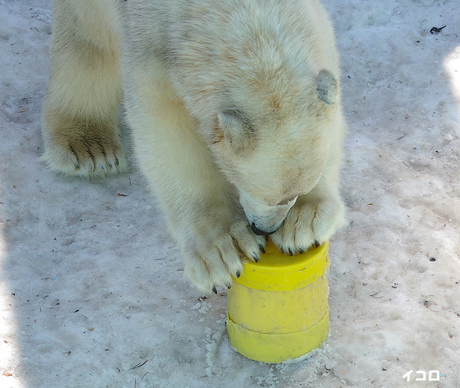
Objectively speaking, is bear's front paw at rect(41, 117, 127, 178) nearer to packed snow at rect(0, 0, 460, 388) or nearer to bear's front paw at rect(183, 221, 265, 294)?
packed snow at rect(0, 0, 460, 388)

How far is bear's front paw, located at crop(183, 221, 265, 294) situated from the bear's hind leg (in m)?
1.41

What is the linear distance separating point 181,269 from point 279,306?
779 millimetres

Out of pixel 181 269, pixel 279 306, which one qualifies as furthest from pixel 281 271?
pixel 181 269

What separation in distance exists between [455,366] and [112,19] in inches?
89.6

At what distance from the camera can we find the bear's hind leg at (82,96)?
133 inches

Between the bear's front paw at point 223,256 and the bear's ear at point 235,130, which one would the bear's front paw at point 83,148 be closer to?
the bear's front paw at point 223,256

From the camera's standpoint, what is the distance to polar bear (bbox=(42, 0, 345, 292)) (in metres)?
1.82

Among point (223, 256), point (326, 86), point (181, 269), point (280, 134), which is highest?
point (326, 86)

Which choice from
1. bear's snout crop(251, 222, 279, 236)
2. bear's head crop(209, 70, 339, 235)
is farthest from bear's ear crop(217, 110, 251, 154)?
bear's snout crop(251, 222, 279, 236)

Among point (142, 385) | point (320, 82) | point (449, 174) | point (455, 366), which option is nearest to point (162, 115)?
point (320, 82)

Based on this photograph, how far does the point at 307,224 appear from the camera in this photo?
7.43 feet

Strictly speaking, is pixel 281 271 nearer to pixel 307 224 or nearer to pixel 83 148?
pixel 307 224

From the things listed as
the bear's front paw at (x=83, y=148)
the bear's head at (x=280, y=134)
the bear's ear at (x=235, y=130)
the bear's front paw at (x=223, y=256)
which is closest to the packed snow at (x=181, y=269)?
the bear's front paw at (x=83, y=148)

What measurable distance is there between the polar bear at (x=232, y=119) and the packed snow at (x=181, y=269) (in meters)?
0.36
